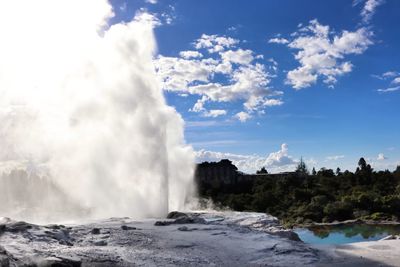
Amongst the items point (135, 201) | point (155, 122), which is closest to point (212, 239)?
point (135, 201)

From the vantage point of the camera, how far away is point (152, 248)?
1653 centimetres

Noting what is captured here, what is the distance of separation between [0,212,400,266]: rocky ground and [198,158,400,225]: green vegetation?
123 feet

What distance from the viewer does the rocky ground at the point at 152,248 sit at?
552 inches

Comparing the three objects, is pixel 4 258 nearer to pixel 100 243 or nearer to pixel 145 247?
pixel 100 243

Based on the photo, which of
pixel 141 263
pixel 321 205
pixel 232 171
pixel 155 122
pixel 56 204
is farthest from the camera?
pixel 232 171

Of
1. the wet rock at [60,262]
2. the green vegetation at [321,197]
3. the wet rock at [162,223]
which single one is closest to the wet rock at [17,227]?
the wet rock at [60,262]

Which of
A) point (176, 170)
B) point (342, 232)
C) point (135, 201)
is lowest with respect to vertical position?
point (342, 232)

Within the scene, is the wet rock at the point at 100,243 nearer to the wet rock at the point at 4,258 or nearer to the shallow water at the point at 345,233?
the wet rock at the point at 4,258

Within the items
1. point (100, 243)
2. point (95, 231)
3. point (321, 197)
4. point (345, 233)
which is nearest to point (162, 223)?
point (95, 231)

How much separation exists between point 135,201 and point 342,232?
2170 cm

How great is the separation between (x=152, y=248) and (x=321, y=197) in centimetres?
4938

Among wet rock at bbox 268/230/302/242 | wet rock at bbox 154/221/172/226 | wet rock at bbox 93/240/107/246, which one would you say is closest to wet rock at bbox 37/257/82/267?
wet rock at bbox 93/240/107/246

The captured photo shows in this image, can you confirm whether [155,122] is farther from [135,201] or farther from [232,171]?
[232,171]

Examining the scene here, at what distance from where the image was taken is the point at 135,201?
105 feet
